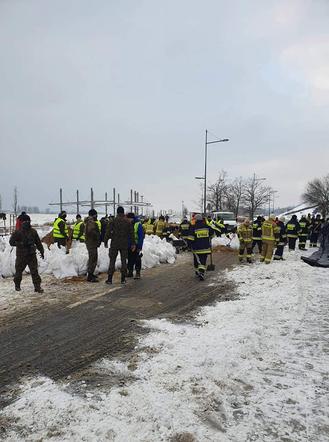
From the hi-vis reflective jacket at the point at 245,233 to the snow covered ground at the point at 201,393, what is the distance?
25.0 feet

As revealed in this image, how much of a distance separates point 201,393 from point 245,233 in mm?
10150

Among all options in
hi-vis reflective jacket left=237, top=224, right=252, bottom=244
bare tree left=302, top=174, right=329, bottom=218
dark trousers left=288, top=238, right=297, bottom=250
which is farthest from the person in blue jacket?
bare tree left=302, top=174, right=329, bottom=218

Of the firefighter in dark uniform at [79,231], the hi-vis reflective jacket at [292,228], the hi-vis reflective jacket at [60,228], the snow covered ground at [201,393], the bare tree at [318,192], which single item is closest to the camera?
the snow covered ground at [201,393]

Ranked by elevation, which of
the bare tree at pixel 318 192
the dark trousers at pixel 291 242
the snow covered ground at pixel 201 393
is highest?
the bare tree at pixel 318 192

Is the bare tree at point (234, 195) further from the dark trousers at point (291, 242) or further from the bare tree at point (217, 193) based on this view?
the dark trousers at point (291, 242)

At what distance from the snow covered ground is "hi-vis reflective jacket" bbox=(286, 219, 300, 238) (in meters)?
11.2

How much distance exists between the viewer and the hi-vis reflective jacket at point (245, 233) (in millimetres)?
13297

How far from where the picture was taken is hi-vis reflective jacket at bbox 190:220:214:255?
33.0 feet

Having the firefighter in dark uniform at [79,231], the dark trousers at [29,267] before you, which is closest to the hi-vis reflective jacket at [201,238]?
the dark trousers at [29,267]

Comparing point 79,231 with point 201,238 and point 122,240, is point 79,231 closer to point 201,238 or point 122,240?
point 122,240

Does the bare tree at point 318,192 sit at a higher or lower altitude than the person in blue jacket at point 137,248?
higher

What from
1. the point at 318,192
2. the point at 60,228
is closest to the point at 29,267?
the point at 60,228

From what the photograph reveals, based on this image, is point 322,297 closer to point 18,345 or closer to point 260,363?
point 260,363

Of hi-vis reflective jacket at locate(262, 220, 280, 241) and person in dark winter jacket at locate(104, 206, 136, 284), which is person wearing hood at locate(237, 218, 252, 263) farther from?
person in dark winter jacket at locate(104, 206, 136, 284)
